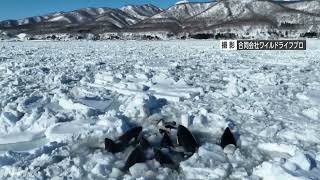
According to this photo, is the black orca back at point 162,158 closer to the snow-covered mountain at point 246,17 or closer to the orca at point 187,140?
the orca at point 187,140

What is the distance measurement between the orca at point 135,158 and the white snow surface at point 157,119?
10cm

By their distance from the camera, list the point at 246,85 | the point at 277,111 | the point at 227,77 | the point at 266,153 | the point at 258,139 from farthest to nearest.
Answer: the point at 227,77, the point at 246,85, the point at 277,111, the point at 258,139, the point at 266,153

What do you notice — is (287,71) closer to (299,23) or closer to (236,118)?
(236,118)

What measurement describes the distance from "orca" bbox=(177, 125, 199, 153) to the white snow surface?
123 mm

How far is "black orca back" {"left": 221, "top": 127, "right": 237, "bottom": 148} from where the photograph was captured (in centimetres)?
566

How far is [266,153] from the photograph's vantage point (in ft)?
17.8

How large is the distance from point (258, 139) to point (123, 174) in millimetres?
2019

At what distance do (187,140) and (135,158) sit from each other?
835mm

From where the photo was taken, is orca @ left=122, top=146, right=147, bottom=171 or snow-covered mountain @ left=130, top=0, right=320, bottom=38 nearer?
orca @ left=122, top=146, right=147, bottom=171

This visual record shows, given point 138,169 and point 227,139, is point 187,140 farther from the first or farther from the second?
point 138,169

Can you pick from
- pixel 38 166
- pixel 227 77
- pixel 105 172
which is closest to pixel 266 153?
pixel 105 172

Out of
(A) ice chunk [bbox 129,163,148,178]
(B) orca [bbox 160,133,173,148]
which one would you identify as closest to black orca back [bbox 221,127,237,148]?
(B) orca [bbox 160,133,173,148]

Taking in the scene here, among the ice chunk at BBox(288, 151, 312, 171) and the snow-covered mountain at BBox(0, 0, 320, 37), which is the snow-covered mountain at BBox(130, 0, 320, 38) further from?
the ice chunk at BBox(288, 151, 312, 171)

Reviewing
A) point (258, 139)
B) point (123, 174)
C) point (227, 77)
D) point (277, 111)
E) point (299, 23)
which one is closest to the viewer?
point (123, 174)
